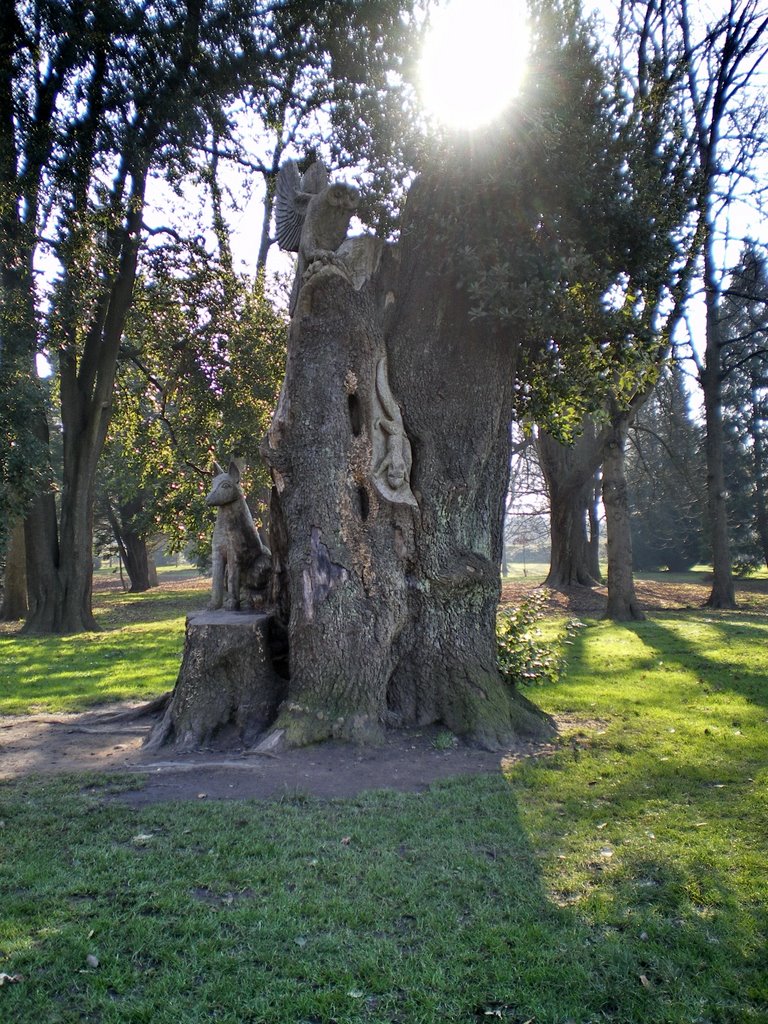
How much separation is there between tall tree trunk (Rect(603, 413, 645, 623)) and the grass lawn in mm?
10541

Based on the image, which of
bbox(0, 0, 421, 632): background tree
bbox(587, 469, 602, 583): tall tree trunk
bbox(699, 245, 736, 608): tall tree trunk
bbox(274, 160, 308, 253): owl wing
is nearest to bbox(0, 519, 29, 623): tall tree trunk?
bbox(0, 0, 421, 632): background tree

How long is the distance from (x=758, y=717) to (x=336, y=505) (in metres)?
5.15

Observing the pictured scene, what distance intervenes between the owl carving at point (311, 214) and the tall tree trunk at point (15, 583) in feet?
54.3

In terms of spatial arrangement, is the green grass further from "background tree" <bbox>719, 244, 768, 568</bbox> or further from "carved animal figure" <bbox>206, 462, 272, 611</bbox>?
"background tree" <bbox>719, 244, 768, 568</bbox>

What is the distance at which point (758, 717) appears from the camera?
738cm

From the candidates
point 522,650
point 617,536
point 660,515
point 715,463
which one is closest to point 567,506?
point 715,463

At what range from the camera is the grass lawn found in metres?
2.76

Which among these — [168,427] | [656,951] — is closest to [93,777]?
[656,951]

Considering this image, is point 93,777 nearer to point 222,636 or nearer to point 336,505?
point 222,636

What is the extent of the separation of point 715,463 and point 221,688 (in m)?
16.4

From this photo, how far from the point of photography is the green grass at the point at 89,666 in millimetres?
9055

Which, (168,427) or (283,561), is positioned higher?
(168,427)

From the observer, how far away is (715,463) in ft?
61.1

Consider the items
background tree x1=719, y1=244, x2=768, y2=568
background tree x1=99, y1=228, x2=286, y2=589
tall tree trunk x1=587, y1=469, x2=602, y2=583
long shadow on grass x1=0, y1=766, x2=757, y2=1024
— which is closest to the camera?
long shadow on grass x1=0, y1=766, x2=757, y2=1024
